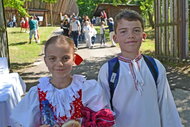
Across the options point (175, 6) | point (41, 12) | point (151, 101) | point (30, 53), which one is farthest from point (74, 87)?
point (41, 12)

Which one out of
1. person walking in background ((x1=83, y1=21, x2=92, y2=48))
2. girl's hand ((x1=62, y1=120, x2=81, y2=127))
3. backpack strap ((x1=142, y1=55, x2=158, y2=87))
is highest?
person walking in background ((x1=83, y1=21, x2=92, y2=48))

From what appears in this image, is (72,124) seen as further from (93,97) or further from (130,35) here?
(130,35)

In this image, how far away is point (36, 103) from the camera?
6.75 ft

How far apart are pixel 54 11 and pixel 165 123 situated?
1472 inches

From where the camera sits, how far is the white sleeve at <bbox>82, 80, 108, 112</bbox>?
2.08 metres

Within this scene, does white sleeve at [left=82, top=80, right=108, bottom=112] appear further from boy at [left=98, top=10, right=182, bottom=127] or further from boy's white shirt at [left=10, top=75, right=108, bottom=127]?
boy at [left=98, top=10, right=182, bottom=127]

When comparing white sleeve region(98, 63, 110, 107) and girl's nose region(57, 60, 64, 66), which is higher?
girl's nose region(57, 60, 64, 66)

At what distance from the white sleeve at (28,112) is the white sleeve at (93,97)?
37 centimetres

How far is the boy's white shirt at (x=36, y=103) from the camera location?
201cm

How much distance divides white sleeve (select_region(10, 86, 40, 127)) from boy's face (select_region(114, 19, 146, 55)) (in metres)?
0.89

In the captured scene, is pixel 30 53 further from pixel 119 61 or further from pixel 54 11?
pixel 54 11

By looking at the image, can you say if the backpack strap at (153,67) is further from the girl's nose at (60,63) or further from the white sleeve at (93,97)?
the girl's nose at (60,63)

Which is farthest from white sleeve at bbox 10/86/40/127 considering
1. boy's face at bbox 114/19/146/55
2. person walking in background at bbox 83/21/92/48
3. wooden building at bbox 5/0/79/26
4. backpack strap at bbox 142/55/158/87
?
wooden building at bbox 5/0/79/26

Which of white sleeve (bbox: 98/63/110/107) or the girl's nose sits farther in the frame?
white sleeve (bbox: 98/63/110/107)
